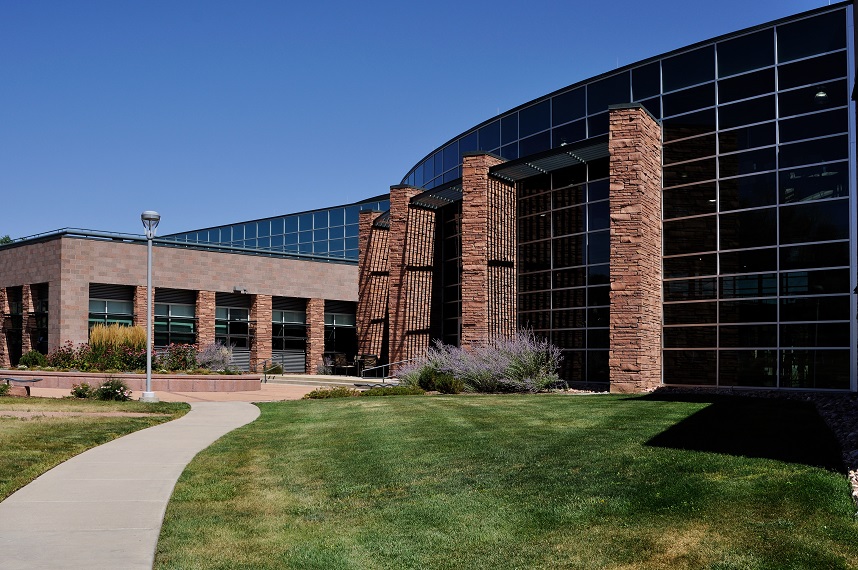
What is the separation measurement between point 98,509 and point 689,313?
68.6 feet

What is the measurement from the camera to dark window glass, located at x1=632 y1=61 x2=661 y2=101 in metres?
26.8

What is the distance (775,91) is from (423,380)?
1415cm

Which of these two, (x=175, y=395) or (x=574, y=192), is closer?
(x=175, y=395)

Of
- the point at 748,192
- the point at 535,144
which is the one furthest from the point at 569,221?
the point at 748,192

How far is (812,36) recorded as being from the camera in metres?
23.3

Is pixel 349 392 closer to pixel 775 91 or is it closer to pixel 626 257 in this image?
pixel 626 257

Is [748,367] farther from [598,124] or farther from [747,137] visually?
[598,124]

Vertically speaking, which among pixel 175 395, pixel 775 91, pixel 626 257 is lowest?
pixel 175 395

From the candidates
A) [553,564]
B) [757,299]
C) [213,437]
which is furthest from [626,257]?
[553,564]

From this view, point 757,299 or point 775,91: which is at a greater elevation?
point 775,91

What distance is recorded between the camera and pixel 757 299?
23781mm

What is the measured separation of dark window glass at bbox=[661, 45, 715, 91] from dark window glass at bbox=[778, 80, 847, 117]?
2600 millimetres

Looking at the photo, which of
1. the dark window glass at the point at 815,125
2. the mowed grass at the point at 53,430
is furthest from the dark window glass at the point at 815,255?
the mowed grass at the point at 53,430

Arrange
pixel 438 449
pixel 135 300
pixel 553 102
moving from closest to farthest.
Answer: pixel 438 449, pixel 553 102, pixel 135 300
